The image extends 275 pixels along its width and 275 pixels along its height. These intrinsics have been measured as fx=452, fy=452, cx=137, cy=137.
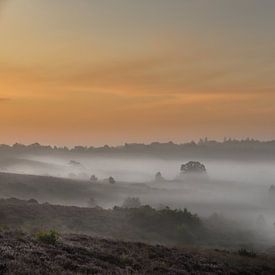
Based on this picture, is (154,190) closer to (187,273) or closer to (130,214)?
(130,214)

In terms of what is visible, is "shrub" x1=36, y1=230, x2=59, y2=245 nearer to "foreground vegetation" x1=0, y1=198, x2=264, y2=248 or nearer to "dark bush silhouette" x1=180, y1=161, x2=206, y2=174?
"foreground vegetation" x1=0, y1=198, x2=264, y2=248

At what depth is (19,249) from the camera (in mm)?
21344

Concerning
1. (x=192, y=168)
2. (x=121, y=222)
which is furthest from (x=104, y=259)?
(x=192, y=168)

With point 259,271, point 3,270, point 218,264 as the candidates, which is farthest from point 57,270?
point 259,271

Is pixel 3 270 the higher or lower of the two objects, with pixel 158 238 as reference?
higher

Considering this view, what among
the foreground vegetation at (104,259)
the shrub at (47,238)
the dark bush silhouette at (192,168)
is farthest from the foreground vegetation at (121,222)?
the dark bush silhouette at (192,168)

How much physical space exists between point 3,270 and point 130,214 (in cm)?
5885

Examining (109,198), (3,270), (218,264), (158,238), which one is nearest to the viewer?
(3,270)

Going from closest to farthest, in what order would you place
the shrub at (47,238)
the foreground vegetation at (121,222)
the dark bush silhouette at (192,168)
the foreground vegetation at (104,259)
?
the foreground vegetation at (104,259), the shrub at (47,238), the foreground vegetation at (121,222), the dark bush silhouette at (192,168)

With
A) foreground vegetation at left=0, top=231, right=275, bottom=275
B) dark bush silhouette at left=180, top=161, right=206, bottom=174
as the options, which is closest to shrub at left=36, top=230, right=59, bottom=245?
foreground vegetation at left=0, top=231, right=275, bottom=275

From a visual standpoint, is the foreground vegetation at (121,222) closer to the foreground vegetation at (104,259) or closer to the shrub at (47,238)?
the foreground vegetation at (104,259)

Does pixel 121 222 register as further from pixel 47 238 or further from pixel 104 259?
pixel 104 259

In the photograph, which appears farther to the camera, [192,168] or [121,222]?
[192,168]

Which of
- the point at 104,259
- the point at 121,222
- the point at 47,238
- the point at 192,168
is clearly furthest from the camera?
the point at 192,168
